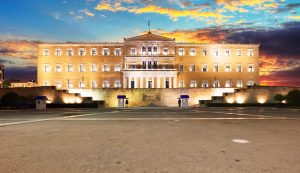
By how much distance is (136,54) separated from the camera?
6325 cm

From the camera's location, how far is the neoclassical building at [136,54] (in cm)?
6341

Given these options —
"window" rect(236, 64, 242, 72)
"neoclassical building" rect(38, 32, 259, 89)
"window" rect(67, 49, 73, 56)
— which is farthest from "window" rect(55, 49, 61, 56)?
"window" rect(236, 64, 242, 72)

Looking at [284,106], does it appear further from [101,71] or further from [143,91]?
[101,71]

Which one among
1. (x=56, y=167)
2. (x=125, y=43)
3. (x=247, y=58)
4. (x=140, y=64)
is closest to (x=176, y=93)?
(x=140, y=64)

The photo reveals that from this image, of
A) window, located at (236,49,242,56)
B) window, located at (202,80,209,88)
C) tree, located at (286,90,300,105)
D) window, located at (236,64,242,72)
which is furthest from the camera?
window, located at (236,49,242,56)

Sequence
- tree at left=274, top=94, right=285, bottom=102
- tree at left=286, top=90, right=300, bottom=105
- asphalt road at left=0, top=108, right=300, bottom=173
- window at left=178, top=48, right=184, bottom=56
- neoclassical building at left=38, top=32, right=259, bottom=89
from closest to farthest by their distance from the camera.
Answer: asphalt road at left=0, top=108, right=300, bottom=173 → tree at left=286, top=90, right=300, bottom=105 → tree at left=274, top=94, right=285, bottom=102 → neoclassical building at left=38, top=32, right=259, bottom=89 → window at left=178, top=48, right=184, bottom=56

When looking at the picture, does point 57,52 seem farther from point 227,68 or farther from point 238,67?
point 238,67

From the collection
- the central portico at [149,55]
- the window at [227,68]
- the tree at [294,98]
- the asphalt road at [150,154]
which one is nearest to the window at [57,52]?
the central portico at [149,55]

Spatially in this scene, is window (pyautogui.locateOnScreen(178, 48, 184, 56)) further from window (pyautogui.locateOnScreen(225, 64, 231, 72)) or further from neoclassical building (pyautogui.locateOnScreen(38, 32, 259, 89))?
window (pyautogui.locateOnScreen(225, 64, 231, 72))

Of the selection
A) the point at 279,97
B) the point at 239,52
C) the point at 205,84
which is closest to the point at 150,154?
the point at 279,97

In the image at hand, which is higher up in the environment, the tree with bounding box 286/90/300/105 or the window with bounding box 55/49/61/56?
the window with bounding box 55/49/61/56

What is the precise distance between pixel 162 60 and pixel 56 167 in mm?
57320

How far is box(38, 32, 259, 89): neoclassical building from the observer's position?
6341 centimetres

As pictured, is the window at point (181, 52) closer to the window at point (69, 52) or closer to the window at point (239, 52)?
the window at point (239, 52)
